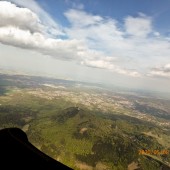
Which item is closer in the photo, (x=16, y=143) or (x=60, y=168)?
(x=60, y=168)

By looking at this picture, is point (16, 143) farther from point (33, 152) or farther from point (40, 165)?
point (40, 165)

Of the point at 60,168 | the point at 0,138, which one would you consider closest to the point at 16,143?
the point at 0,138

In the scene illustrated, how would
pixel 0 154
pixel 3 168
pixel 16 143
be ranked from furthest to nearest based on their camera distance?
pixel 16 143
pixel 0 154
pixel 3 168

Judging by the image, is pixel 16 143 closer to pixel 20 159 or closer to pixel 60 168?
pixel 20 159

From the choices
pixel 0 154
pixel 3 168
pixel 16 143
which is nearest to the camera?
pixel 3 168

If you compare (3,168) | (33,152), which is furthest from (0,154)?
(33,152)

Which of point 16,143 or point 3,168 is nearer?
point 3,168

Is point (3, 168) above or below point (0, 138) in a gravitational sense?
below
